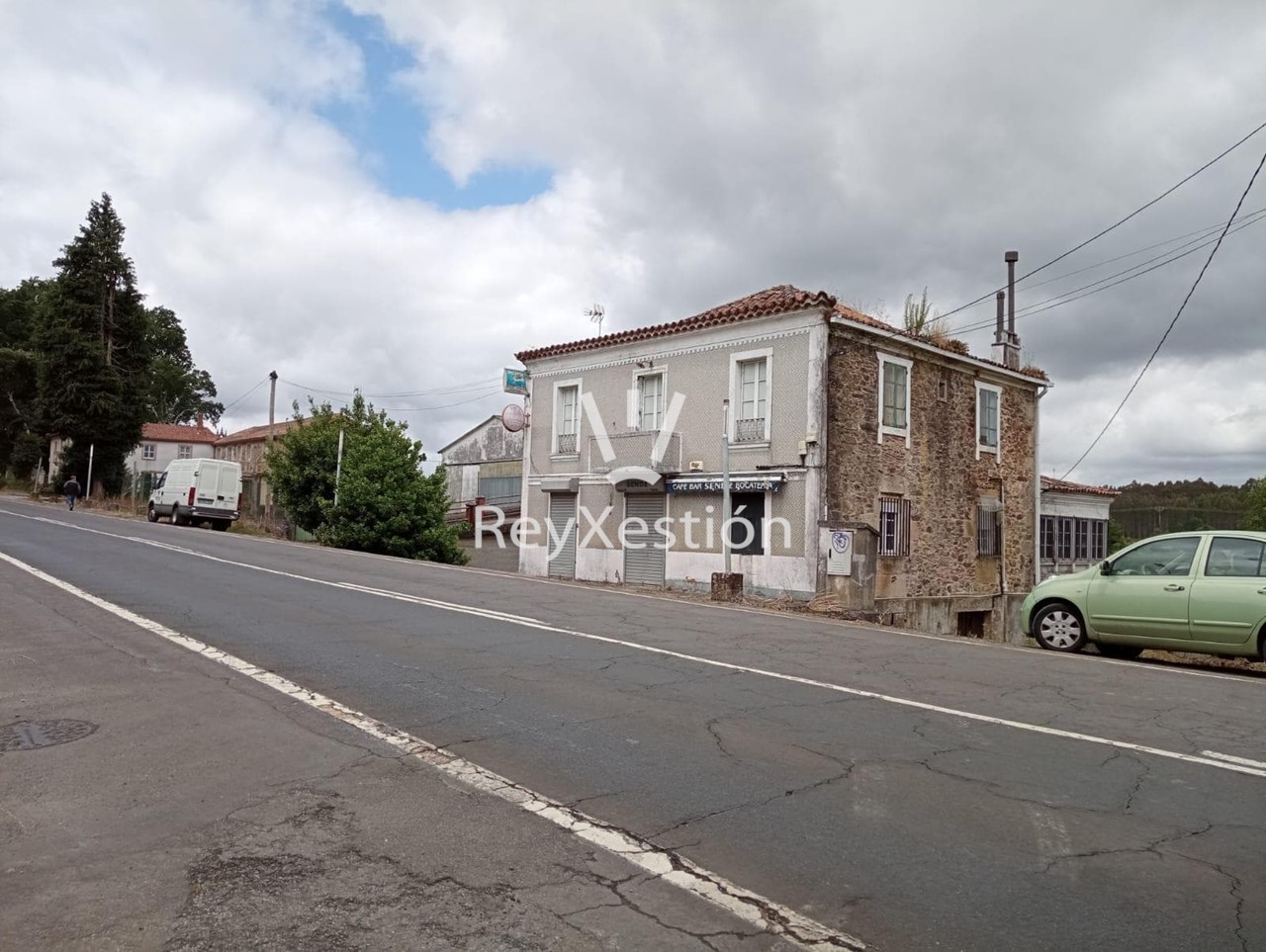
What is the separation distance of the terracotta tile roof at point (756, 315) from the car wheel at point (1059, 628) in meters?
9.14

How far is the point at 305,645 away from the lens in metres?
9.03

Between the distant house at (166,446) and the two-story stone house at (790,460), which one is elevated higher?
the distant house at (166,446)

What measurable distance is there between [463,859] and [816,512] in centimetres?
1557

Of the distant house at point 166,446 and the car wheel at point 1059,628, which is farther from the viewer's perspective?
the distant house at point 166,446

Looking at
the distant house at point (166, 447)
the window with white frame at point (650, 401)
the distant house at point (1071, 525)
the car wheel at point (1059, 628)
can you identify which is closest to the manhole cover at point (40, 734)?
the car wheel at point (1059, 628)

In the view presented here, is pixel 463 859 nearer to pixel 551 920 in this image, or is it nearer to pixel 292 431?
pixel 551 920

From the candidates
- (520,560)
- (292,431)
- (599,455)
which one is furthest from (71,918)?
(292,431)

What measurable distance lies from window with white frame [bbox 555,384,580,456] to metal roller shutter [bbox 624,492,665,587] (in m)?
2.70

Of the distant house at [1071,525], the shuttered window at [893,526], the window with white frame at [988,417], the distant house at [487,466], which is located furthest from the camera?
the distant house at [487,466]

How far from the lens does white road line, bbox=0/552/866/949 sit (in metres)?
3.36

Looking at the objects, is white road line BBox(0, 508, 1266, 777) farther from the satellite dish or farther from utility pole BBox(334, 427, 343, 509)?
utility pole BBox(334, 427, 343, 509)

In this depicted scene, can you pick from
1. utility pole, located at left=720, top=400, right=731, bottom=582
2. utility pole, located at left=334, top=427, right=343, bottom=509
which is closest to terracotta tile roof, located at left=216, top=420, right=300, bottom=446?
utility pole, located at left=334, top=427, right=343, bottom=509

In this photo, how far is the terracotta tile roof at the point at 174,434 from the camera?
69525mm

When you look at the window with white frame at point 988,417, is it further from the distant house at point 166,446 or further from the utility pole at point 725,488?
the distant house at point 166,446
